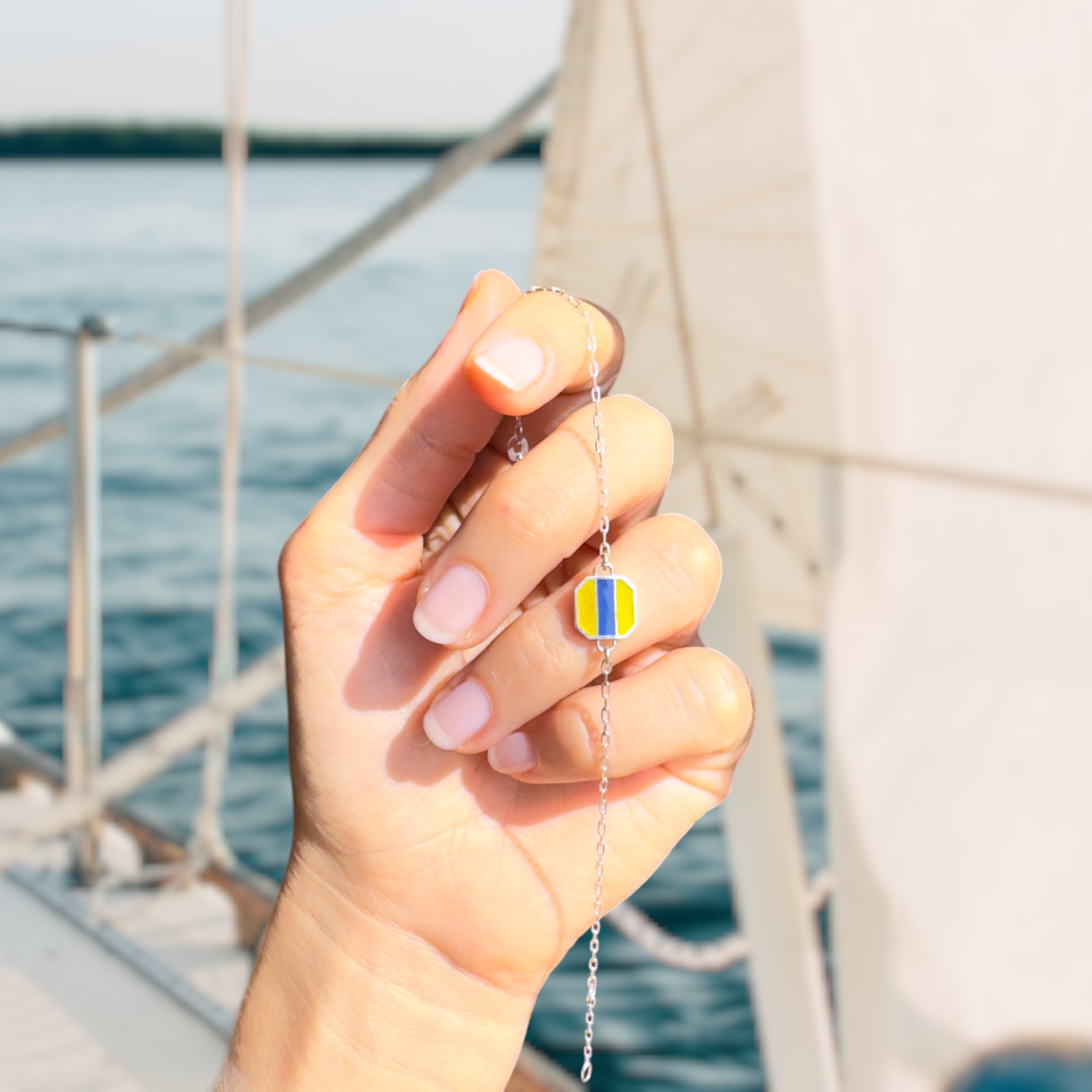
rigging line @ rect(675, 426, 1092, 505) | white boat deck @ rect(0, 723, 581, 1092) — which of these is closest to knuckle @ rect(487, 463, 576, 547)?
rigging line @ rect(675, 426, 1092, 505)

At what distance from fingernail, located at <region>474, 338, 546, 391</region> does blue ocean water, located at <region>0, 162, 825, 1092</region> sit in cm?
158

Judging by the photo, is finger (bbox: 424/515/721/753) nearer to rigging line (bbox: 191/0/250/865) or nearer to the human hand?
the human hand

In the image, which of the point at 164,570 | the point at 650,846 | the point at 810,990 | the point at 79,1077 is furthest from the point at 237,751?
the point at 650,846

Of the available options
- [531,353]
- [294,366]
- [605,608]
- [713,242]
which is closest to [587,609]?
[605,608]

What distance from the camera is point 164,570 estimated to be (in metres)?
6.48

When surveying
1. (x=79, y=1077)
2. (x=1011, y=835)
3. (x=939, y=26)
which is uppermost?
(x=939, y=26)

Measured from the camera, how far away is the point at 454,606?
0.51 m

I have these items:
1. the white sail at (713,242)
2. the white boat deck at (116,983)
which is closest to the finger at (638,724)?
the white sail at (713,242)

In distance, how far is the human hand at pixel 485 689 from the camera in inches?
20.3

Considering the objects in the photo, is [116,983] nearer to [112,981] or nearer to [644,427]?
[112,981]

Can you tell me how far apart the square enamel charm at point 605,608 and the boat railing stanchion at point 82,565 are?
1.47m

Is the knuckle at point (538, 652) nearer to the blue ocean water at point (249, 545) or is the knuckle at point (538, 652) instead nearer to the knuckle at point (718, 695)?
the knuckle at point (718, 695)

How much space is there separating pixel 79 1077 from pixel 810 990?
0.89 m

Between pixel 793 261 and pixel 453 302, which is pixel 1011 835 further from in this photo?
pixel 453 302
